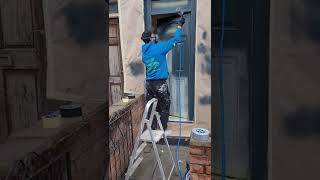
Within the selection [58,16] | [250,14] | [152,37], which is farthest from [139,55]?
[250,14]

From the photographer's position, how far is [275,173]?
0.97 m

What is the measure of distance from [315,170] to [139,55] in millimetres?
3458

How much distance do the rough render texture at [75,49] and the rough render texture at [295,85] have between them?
833 mm

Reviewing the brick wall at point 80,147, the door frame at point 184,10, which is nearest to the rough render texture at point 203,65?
the door frame at point 184,10

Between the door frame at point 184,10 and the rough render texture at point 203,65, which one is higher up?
the door frame at point 184,10

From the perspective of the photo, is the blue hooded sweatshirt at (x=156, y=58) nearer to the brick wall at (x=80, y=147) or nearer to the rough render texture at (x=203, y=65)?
the rough render texture at (x=203, y=65)

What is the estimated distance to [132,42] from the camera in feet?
13.8

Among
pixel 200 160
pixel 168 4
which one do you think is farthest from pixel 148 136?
pixel 168 4

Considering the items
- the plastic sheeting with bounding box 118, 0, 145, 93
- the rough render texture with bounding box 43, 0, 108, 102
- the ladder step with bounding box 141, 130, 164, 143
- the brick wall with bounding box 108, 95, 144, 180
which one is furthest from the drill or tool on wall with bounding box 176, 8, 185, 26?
the rough render texture with bounding box 43, 0, 108, 102

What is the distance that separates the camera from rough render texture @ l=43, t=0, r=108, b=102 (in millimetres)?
1206

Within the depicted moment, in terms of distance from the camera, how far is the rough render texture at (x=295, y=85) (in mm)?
907

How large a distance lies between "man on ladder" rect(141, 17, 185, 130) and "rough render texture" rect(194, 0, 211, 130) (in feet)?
1.22

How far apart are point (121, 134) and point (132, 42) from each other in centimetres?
179

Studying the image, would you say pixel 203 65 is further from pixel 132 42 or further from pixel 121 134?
pixel 121 134
